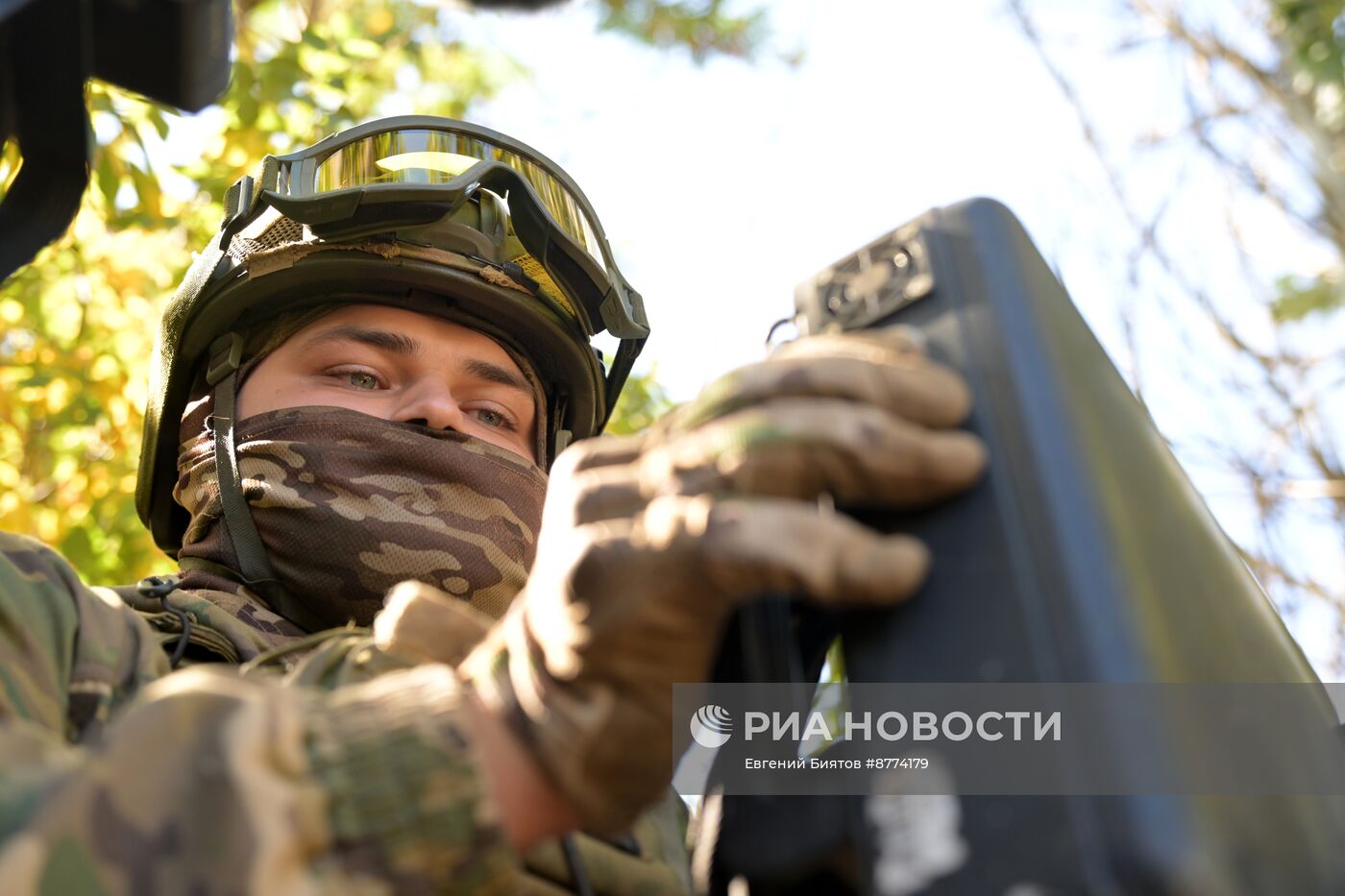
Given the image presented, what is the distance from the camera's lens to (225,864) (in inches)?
30.5

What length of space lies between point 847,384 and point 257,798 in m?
0.50

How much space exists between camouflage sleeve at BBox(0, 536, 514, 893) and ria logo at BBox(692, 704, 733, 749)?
8.5 inches

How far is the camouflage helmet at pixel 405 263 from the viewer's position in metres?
2.49

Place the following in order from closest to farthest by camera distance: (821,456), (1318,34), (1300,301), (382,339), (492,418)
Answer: (821,456), (382,339), (492,418), (1318,34), (1300,301)

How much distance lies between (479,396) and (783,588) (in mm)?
1593

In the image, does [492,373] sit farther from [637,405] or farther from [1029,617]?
[637,405]

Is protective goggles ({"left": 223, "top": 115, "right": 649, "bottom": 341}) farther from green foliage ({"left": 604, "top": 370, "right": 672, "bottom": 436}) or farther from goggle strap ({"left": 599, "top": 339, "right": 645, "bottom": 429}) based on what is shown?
green foliage ({"left": 604, "top": 370, "right": 672, "bottom": 436})

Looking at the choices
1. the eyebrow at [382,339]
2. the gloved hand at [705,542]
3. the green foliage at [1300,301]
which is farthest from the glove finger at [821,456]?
the green foliage at [1300,301]

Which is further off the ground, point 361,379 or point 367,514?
point 361,379

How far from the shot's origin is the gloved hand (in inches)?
35.4

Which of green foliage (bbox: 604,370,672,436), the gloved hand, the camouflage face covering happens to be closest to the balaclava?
the camouflage face covering

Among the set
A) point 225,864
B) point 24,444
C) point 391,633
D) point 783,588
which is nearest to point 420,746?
point 225,864

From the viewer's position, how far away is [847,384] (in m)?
0.96

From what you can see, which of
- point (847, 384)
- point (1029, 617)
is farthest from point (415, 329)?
Answer: point (1029, 617)
